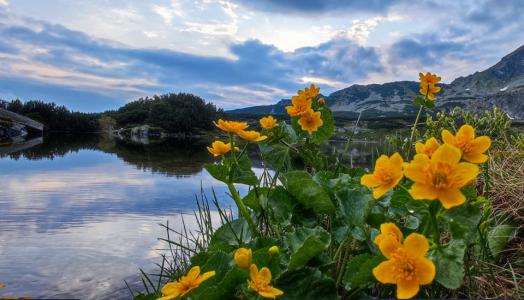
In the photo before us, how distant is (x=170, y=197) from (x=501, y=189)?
6.85m

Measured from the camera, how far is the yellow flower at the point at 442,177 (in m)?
0.83

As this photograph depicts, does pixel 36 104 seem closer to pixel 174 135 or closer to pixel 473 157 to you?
pixel 174 135

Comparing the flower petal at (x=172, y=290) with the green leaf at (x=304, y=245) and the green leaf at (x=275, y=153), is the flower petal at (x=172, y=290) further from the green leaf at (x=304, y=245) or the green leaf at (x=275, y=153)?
the green leaf at (x=275, y=153)

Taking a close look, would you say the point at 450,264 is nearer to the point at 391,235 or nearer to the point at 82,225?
the point at 391,235

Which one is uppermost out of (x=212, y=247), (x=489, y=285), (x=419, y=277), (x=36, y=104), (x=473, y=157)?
(x=36, y=104)

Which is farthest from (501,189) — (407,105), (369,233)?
(407,105)

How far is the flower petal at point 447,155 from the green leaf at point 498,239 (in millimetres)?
1286

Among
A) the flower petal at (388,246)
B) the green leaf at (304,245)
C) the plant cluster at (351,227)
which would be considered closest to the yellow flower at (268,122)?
the plant cluster at (351,227)

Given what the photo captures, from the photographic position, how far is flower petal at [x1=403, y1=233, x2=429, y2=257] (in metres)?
0.85

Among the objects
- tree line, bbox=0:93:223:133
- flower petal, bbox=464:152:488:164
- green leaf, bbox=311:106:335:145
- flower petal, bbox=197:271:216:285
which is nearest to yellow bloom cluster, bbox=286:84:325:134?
green leaf, bbox=311:106:335:145

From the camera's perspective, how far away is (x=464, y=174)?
854mm

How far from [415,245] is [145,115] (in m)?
59.3

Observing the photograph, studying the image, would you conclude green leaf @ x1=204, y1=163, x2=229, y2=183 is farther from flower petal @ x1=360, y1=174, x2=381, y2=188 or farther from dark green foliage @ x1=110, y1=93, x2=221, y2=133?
dark green foliage @ x1=110, y1=93, x2=221, y2=133

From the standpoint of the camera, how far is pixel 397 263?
873 mm
